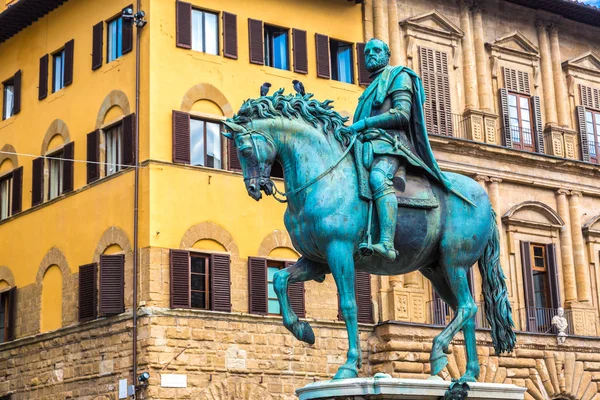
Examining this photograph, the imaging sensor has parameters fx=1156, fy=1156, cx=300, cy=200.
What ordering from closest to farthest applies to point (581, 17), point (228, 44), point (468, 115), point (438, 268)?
point (438, 268) < point (228, 44) < point (468, 115) < point (581, 17)

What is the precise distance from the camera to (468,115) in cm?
2897

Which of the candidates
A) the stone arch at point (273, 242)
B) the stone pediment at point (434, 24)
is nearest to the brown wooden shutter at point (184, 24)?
the stone arch at point (273, 242)

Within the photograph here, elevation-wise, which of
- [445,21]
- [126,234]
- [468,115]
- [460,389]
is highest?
[445,21]

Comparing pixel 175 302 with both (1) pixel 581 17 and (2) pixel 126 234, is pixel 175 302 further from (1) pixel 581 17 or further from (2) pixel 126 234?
(1) pixel 581 17

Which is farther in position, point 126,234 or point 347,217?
point 126,234

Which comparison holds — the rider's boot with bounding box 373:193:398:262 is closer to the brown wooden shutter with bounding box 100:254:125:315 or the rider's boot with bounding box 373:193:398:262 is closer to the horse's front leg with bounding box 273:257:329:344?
the horse's front leg with bounding box 273:257:329:344

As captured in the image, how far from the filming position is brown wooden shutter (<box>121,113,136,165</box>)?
24.3 meters

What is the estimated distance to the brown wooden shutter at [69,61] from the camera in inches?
1056

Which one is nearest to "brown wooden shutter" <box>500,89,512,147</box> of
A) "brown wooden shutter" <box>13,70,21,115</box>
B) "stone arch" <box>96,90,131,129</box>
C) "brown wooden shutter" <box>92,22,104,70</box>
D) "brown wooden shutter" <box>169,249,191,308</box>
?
"brown wooden shutter" <box>169,249,191,308</box>

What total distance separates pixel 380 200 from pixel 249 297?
1472 centimetres

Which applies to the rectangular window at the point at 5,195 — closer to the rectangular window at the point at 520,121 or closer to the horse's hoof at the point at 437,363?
the rectangular window at the point at 520,121

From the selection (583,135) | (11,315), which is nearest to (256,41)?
(11,315)

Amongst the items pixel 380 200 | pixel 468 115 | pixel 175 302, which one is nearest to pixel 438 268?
pixel 380 200

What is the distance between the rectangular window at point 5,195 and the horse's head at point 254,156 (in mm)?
19986
